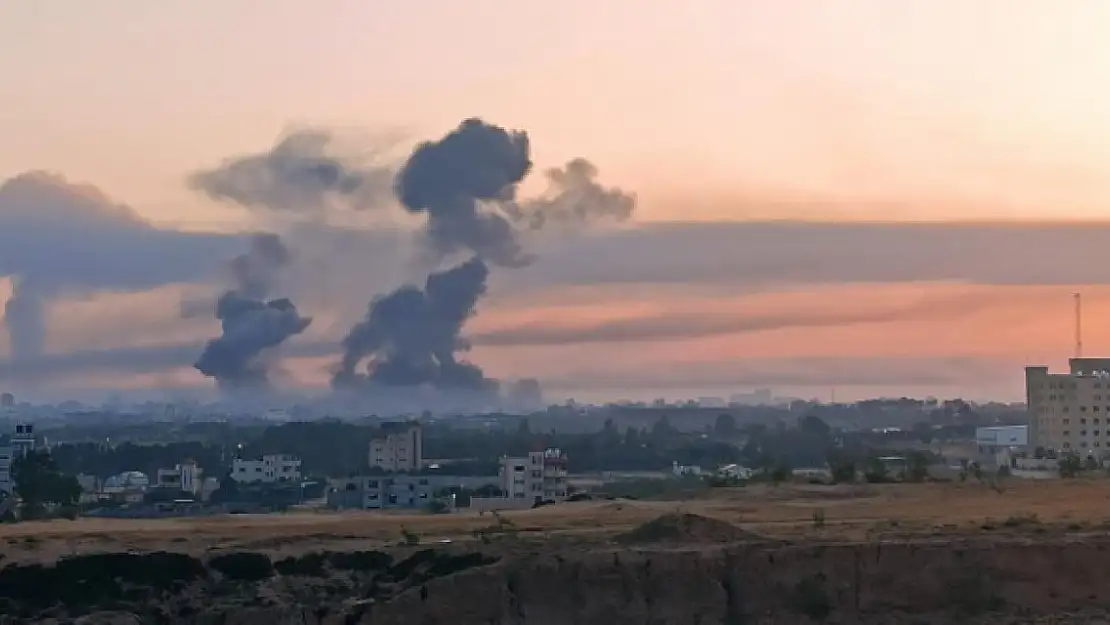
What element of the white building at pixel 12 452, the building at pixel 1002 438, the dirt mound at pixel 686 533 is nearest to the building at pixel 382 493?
the white building at pixel 12 452

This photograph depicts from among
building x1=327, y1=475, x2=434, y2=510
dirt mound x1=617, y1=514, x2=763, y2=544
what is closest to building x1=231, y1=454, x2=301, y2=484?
building x1=327, y1=475, x2=434, y2=510

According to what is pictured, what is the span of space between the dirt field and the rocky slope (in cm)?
201

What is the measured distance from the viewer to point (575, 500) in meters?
63.6

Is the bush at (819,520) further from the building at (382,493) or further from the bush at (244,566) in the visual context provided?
the building at (382,493)

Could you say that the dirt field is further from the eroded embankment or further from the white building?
the white building

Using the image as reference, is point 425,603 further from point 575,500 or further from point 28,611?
point 575,500

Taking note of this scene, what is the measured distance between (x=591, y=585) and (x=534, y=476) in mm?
68896

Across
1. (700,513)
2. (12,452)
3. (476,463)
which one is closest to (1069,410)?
(476,463)

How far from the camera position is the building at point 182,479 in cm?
11606

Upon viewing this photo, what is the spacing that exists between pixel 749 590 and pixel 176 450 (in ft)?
400

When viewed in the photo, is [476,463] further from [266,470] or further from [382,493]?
[382,493]

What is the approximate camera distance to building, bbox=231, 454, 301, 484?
419 ft

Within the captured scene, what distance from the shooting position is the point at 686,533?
130 ft

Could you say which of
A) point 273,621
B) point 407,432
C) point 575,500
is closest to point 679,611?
Result: point 273,621
